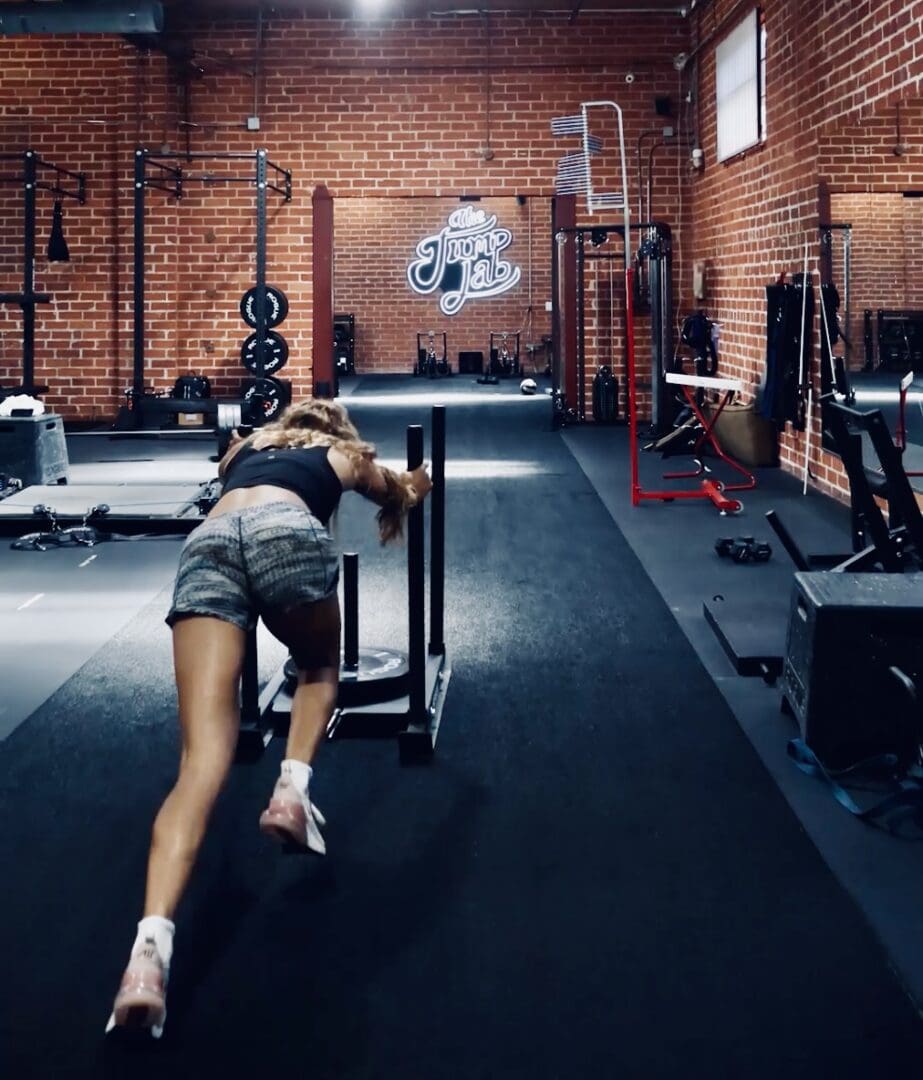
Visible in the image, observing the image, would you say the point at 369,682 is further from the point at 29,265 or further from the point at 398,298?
the point at 398,298

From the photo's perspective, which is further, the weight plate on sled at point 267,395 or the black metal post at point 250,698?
the weight plate on sled at point 267,395

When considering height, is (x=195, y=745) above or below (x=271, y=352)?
below

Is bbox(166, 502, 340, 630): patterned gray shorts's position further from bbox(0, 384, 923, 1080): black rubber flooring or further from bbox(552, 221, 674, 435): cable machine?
bbox(552, 221, 674, 435): cable machine

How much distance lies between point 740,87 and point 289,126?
4121 millimetres

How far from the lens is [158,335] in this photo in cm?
1179

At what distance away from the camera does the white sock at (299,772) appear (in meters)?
2.60

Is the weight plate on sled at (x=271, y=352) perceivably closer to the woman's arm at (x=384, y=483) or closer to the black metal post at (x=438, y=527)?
the black metal post at (x=438, y=527)

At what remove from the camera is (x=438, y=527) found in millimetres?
4031

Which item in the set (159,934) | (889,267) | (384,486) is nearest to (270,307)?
(889,267)

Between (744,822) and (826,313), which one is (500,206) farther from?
(744,822)

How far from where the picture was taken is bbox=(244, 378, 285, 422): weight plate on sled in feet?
32.7

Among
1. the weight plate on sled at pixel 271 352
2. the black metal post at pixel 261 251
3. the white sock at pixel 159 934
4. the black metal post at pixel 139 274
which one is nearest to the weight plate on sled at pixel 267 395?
the black metal post at pixel 261 251

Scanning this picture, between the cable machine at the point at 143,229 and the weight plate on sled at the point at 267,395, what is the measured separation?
0.11 m

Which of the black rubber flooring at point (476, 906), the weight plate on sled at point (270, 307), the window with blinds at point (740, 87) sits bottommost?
the black rubber flooring at point (476, 906)
